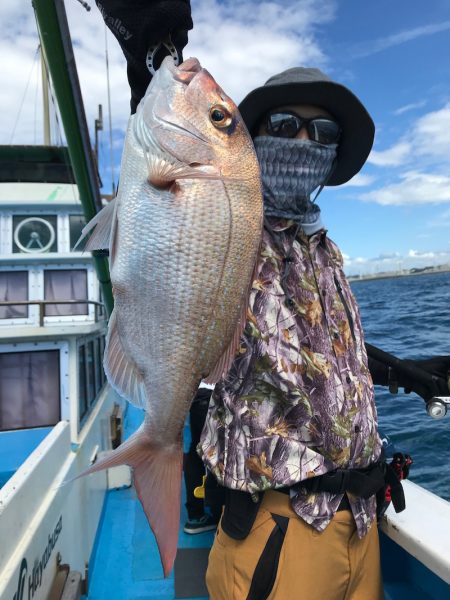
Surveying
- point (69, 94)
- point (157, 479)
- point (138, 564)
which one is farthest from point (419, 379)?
point (69, 94)

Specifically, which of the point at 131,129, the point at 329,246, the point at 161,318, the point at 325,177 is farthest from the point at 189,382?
the point at 325,177

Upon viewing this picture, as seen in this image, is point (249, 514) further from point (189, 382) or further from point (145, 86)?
point (145, 86)

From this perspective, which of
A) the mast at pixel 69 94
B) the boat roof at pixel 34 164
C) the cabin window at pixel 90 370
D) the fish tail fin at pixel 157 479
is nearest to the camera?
the fish tail fin at pixel 157 479

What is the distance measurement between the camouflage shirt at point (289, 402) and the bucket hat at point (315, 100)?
54cm

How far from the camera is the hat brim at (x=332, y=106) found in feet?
6.35

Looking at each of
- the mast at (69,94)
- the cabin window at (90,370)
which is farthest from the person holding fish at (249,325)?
the cabin window at (90,370)

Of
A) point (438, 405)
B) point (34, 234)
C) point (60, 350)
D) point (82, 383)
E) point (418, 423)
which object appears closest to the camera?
point (438, 405)

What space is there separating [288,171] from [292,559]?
150 centimetres

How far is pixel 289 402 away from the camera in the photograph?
1.73 m

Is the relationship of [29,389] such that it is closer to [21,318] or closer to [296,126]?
[21,318]

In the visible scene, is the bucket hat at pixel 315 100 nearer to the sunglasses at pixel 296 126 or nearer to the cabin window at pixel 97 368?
the sunglasses at pixel 296 126

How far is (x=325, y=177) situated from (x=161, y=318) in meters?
1.17

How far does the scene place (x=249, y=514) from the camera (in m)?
1.72

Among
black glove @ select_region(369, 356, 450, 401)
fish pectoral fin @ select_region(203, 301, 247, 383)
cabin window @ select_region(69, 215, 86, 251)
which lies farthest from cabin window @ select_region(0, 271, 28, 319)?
fish pectoral fin @ select_region(203, 301, 247, 383)
